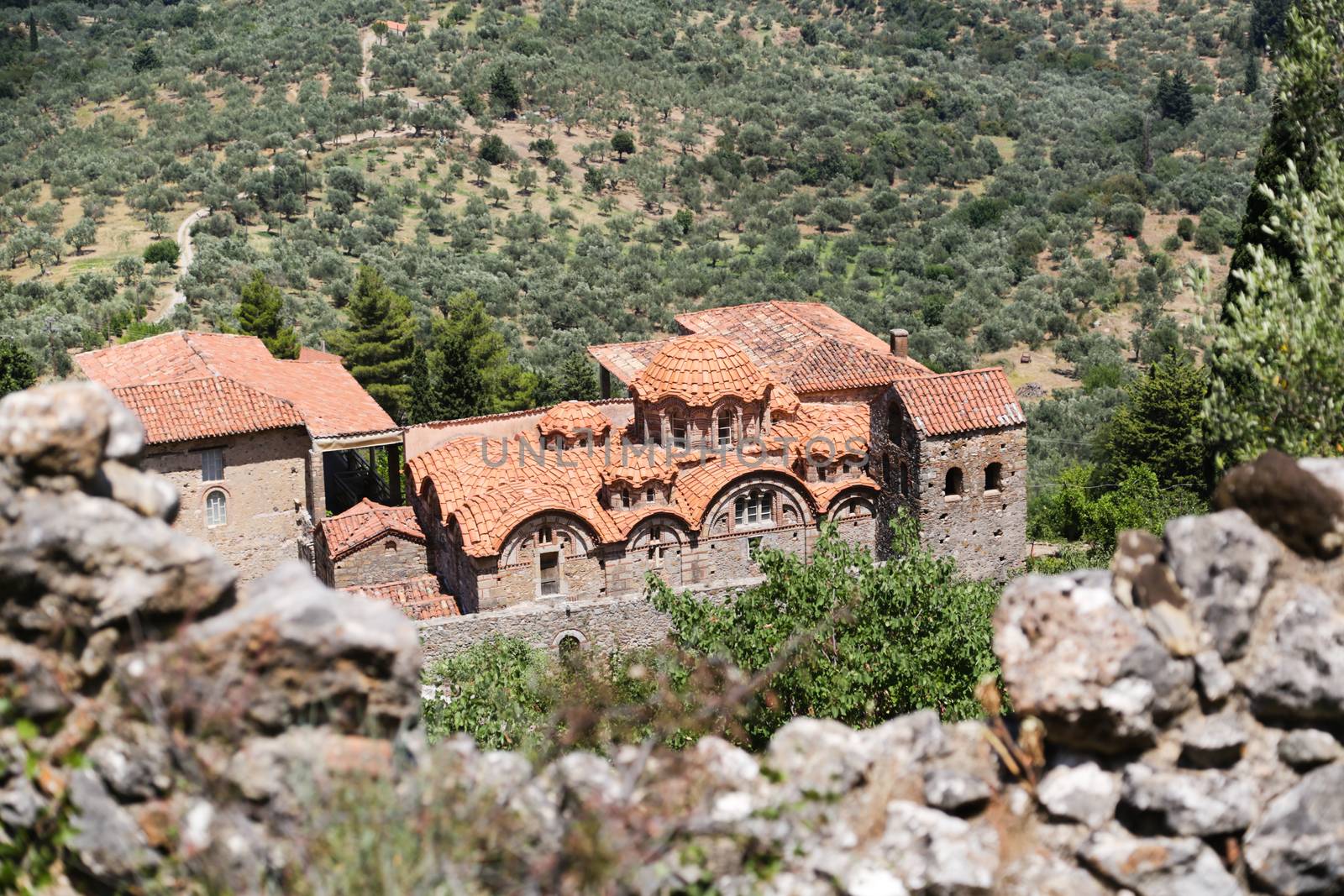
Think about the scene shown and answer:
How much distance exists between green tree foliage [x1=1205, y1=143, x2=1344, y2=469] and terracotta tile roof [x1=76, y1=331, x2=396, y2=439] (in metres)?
22.7

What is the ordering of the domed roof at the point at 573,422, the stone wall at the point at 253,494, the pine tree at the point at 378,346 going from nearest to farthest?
the domed roof at the point at 573,422
the stone wall at the point at 253,494
the pine tree at the point at 378,346

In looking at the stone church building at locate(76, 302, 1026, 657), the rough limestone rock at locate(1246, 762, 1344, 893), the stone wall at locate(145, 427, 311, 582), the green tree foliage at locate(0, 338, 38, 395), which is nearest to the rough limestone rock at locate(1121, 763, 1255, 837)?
the rough limestone rock at locate(1246, 762, 1344, 893)

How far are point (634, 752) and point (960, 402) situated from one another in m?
23.1

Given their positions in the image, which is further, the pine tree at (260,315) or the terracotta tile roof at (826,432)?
the pine tree at (260,315)

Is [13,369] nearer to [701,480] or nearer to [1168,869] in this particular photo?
[701,480]

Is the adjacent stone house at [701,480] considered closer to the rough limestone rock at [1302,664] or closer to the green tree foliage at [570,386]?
the green tree foliage at [570,386]

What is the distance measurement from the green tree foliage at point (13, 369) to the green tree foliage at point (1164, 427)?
3169cm

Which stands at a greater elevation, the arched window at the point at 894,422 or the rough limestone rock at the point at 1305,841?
the rough limestone rock at the point at 1305,841

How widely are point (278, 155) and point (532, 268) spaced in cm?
1757

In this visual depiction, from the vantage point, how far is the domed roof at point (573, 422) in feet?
103

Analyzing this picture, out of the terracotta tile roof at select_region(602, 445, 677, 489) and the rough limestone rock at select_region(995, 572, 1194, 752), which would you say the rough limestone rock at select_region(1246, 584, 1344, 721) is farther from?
the terracotta tile roof at select_region(602, 445, 677, 489)

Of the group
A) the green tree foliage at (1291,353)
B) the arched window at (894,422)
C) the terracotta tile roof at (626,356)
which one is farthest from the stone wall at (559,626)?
the green tree foliage at (1291,353)

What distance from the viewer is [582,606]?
90.8ft

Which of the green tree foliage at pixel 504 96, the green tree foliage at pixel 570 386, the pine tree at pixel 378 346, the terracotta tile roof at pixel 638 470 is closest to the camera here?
the terracotta tile roof at pixel 638 470
